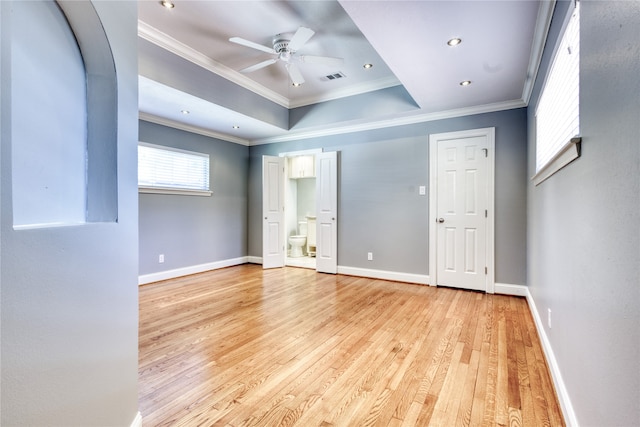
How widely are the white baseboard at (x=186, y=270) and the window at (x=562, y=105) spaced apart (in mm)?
4727

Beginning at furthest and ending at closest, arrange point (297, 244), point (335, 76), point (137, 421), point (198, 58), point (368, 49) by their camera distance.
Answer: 1. point (297, 244)
2. point (335, 76)
3. point (198, 58)
4. point (368, 49)
5. point (137, 421)

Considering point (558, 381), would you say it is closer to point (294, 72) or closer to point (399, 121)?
point (294, 72)

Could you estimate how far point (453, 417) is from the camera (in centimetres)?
153

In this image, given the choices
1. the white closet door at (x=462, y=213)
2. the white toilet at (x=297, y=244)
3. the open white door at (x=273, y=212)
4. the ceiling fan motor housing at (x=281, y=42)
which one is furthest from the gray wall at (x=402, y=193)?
the ceiling fan motor housing at (x=281, y=42)

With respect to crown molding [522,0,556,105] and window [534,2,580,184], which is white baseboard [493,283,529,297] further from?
crown molding [522,0,556,105]

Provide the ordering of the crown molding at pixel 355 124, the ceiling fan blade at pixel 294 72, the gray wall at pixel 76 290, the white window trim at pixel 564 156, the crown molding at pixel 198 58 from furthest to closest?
the crown molding at pixel 355 124 → the ceiling fan blade at pixel 294 72 → the crown molding at pixel 198 58 → the white window trim at pixel 564 156 → the gray wall at pixel 76 290

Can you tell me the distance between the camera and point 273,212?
5457mm

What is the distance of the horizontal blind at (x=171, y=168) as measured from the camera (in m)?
4.22

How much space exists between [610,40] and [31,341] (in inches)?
78.3

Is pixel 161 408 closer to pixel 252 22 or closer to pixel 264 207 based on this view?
pixel 252 22

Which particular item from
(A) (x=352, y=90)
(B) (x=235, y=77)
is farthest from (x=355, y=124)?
(B) (x=235, y=77)

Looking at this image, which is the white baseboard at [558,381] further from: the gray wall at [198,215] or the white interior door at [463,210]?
the gray wall at [198,215]

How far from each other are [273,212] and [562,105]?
4368 millimetres

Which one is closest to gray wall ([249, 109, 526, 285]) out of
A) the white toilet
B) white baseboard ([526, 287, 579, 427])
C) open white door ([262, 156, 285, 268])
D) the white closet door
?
the white closet door
